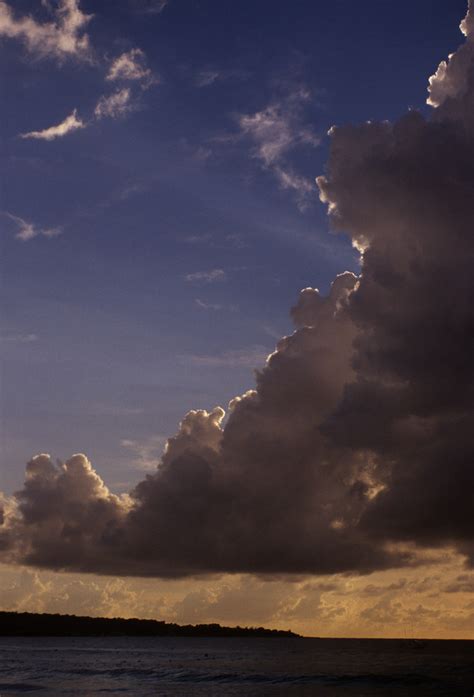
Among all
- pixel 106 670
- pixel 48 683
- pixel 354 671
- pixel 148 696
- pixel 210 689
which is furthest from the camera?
pixel 106 670

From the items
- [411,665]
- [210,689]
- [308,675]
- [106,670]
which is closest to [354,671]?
[308,675]

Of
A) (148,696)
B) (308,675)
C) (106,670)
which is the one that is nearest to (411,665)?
(308,675)

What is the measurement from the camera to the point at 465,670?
6732 inches

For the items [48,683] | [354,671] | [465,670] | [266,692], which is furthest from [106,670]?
[465,670]

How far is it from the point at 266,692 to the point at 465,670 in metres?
63.3

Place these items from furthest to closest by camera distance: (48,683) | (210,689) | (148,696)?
(48,683) → (210,689) → (148,696)

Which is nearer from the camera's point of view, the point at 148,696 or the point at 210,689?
the point at 148,696

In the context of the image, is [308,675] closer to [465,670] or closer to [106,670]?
[465,670]

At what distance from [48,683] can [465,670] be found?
292ft

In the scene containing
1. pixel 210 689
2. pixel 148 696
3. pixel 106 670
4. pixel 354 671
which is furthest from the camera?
pixel 106 670

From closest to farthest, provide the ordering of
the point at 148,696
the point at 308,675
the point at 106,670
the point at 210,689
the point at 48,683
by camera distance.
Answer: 1. the point at 148,696
2. the point at 210,689
3. the point at 48,683
4. the point at 308,675
5. the point at 106,670

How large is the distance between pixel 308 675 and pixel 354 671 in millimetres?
15843

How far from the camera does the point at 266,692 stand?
12875 centimetres

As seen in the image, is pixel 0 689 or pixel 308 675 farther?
pixel 308 675
